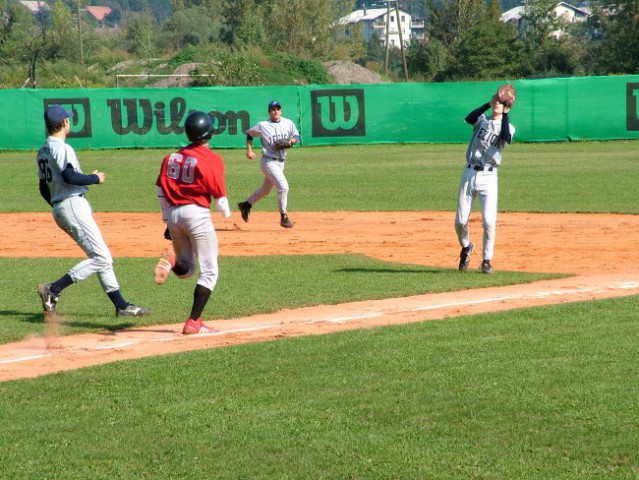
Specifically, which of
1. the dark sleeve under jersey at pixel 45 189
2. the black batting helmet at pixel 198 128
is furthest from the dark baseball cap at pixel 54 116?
the black batting helmet at pixel 198 128

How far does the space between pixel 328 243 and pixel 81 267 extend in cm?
649

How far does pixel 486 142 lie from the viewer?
39.2 ft

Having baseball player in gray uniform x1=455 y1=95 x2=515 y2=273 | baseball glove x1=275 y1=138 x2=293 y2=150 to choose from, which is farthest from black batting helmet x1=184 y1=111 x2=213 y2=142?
baseball glove x1=275 y1=138 x2=293 y2=150

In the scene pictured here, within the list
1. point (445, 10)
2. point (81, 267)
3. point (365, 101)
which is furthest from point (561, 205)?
point (445, 10)

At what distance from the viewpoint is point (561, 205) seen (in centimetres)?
1975

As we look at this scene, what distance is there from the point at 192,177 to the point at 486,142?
443 cm

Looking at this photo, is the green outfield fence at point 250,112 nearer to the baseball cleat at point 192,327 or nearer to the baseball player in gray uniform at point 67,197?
the baseball player in gray uniform at point 67,197

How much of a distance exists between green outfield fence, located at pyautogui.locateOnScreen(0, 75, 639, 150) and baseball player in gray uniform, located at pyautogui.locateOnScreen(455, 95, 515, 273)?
24.5 m

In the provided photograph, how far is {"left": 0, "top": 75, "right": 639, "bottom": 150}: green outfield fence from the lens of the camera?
120 feet

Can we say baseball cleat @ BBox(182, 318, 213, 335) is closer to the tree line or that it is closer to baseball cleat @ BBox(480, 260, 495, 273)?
baseball cleat @ BBox(480, 260, 495, 273)

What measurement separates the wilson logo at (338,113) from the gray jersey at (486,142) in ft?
81.7

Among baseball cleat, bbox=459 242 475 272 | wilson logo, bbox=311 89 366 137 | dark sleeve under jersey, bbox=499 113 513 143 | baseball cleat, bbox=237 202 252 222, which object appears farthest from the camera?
wilson logo, bbox=311 89 366 137

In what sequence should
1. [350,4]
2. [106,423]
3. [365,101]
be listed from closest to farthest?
[106,423]
[365,101]
[350,4]

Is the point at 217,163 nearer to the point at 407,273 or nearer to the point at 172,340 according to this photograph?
the point at 172,340
